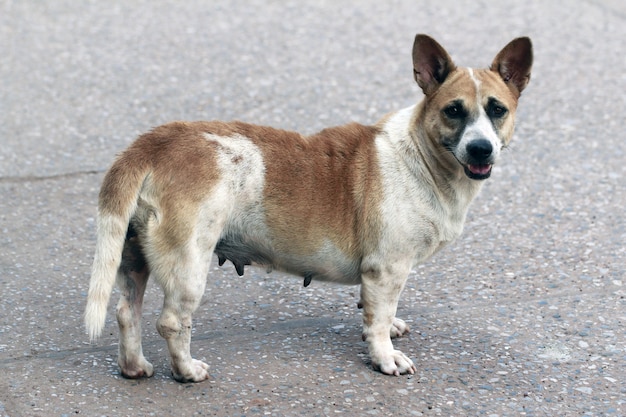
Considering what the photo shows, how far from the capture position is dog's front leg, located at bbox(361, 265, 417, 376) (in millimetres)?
4207

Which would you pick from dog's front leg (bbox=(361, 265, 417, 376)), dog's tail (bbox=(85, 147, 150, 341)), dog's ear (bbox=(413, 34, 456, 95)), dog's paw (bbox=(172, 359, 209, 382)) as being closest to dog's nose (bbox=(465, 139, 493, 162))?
dog's ear (bbox=(413, 34, 456, 95))

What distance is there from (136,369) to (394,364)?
1075 millimetres

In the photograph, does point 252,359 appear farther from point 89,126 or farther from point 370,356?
point 89,126

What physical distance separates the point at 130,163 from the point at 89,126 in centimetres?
320

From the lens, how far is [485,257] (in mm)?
5445

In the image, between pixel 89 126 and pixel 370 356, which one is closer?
pixel 370 356

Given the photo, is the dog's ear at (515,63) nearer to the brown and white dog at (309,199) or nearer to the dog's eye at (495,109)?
the brown and white dog at (309,199)

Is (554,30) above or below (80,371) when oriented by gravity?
above

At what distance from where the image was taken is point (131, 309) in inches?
159

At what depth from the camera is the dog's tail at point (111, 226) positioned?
3760 millimetres

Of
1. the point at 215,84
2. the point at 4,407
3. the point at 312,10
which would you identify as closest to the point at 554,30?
the point at 312,10

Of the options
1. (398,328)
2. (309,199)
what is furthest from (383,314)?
(309,199)

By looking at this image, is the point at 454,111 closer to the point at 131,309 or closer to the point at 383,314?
the point at 383,314

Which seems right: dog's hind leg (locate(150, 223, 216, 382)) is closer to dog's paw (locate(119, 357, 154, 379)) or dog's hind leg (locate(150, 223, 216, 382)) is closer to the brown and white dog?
the brown and white dog
